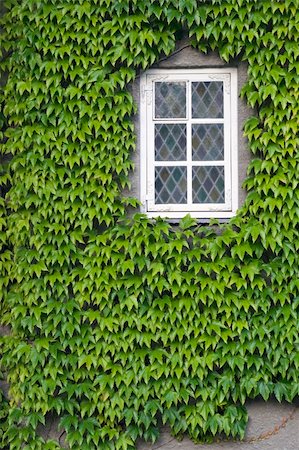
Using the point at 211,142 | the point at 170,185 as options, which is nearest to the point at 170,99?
the point at 211,142

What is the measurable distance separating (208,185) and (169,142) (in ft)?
1.54

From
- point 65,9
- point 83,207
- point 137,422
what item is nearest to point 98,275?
point 83,207

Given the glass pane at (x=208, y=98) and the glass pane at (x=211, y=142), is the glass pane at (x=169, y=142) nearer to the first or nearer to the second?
the glass pane at (x=211, y=142)

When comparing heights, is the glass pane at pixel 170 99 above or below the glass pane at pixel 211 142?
above

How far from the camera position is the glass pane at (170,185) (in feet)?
23.4

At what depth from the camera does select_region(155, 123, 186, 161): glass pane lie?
23.5ft

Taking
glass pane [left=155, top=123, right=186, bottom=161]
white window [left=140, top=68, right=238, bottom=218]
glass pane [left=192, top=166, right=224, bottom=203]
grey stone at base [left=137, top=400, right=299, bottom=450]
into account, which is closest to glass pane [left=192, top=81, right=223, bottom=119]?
white window [left=140, top=68, right=238, bottom=218]

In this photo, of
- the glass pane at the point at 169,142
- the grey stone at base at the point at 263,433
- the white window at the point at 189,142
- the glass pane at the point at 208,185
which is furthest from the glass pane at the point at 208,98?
the grey stone at base at the point at 263,433

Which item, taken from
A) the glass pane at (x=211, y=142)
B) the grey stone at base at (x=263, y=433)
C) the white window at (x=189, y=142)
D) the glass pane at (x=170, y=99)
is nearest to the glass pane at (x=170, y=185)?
the white window at (x=189, y=142)

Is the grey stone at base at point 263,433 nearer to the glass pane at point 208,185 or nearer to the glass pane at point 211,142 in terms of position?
the glass pane at point 208,185

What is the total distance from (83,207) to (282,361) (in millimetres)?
1939

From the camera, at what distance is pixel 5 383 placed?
7.11 metres

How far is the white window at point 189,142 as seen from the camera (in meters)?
7.10

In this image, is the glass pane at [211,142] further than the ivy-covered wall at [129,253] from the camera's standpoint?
Yes
